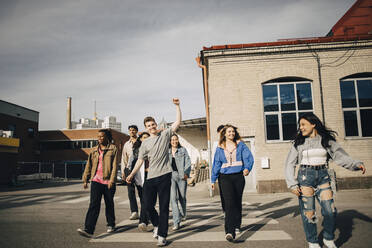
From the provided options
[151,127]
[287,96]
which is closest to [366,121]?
[287,96]

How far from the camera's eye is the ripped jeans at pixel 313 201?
3602 mm

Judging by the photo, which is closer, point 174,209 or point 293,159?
point 293,159

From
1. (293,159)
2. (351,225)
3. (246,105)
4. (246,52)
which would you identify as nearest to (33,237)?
(293,159)

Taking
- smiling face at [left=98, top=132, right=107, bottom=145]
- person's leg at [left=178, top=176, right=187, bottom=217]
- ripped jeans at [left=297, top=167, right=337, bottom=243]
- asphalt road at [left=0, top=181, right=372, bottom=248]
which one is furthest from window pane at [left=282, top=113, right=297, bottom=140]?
smiling face at [left=98, top=132, right=107, bottom=145]

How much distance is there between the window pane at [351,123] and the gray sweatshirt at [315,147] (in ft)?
29.1

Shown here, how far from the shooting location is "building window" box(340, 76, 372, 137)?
37.1 feet

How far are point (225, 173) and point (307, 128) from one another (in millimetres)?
1496

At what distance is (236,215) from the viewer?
437 centimetres

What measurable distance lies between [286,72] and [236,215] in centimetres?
878

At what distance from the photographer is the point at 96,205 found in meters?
4.73

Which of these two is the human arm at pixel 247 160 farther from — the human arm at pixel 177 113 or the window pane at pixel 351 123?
the window pane at pixel 351 123

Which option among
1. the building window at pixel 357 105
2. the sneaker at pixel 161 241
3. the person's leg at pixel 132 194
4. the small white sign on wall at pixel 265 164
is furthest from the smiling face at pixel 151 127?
the building window at pixel 357 105

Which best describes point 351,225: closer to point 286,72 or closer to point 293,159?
point 293,159

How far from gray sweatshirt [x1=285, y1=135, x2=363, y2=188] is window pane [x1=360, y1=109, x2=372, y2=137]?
925 cm
